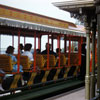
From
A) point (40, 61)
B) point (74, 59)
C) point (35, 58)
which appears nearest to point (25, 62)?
point (35, 58)

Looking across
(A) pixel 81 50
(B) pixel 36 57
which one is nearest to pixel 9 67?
(B) pixel 36 57

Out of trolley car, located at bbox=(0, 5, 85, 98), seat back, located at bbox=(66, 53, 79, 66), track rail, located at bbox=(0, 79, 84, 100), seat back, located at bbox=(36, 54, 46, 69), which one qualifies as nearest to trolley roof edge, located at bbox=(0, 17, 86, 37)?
trolley car, located at bbox=(0, 5, 85, 98)

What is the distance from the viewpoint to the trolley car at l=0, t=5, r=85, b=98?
6707mm

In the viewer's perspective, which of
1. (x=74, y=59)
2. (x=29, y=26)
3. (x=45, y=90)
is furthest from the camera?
(x=74, y=59)

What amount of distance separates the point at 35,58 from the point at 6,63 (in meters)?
1.22

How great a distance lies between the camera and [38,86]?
863 centimetres

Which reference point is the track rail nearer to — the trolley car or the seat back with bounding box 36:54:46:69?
the trolley car

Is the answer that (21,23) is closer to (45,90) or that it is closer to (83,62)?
(45,90)

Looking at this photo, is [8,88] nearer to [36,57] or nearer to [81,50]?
[36,57]

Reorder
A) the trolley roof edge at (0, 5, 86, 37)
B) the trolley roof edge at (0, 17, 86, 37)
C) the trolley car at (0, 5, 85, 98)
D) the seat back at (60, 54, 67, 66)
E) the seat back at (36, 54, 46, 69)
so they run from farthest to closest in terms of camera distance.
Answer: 1. the seat back at (60, 54, 67, 66)
2. the seat back at (36, 54, 46, 69)
3. the trolley car at (0, 5, 85, 98)
4. the trolley roof edge at (0, 5, 86, 37)
5. the trolley roof edge at (0, 17, 86, 37)

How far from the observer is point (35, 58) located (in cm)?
783

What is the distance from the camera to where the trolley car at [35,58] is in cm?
671

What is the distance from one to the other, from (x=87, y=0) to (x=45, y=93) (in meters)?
3.49

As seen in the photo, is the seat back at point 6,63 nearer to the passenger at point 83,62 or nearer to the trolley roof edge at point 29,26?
the trolley roof edge at point 29,26
